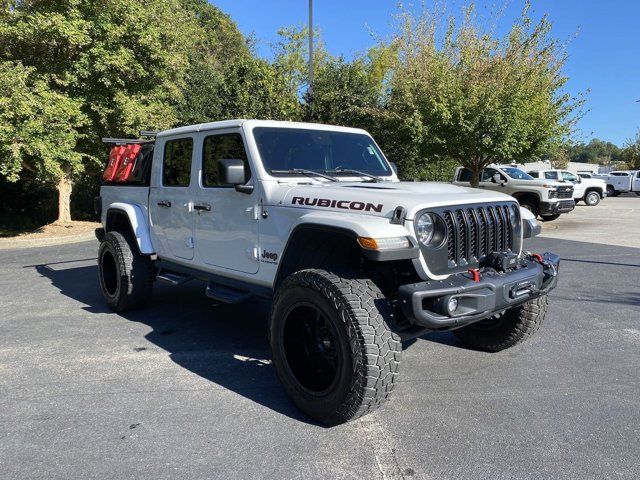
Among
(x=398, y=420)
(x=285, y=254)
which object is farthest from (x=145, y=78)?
(x=398, y=420)

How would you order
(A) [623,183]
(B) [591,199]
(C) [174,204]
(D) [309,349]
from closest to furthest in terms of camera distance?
(D) [309,349]
(C) [174,204]
(B) [591,199]
(A) [623,183]

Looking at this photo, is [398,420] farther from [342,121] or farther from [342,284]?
[342,121]

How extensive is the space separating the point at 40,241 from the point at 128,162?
821 cm

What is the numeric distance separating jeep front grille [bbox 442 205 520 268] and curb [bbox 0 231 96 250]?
11391 mm

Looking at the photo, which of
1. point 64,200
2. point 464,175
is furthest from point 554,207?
point 64,200

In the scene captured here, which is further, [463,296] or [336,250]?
[336,250]

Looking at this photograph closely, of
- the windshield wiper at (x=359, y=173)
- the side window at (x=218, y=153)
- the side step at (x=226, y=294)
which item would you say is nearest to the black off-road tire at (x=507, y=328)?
the windshield wiper at (x=359, y=173)

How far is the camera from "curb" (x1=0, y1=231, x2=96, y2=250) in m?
A: 12.2

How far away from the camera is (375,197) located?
3346 mm

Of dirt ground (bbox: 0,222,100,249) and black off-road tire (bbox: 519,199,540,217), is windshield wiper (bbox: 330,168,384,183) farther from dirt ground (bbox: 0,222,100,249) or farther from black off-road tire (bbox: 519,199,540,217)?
black off-road tire (bbox: 519,199,540,217)

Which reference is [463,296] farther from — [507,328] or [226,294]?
[226,294]

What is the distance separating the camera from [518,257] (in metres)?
3.75

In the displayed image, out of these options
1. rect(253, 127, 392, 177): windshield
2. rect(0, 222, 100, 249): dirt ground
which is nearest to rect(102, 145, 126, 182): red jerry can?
rect(253, 127, 392, 177): windshield

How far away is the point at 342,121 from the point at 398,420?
50.2 ft
